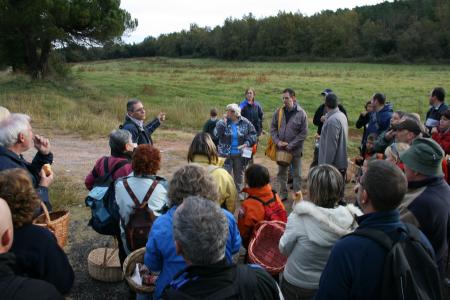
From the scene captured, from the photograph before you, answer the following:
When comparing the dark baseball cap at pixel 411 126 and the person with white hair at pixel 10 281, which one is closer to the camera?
the person with white hair at pixel 10 281

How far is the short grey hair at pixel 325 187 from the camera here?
10.3 ft

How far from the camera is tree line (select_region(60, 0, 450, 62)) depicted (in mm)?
79750

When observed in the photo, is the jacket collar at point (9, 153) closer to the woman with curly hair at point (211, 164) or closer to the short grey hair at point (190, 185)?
the short grey hair at point (190, 185)

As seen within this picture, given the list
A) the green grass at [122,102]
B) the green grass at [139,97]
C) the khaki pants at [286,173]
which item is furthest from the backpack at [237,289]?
the green grass at [139,97]

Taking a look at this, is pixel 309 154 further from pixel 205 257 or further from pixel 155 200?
pixel 205 257

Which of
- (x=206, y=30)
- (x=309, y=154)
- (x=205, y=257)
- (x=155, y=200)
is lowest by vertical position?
(x=309, y=154)

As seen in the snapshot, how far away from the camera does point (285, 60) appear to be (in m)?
92.3

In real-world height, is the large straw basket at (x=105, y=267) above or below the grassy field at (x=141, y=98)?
below

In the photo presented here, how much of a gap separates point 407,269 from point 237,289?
87cm

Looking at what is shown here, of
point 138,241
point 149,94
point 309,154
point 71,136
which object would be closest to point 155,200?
point 138,241

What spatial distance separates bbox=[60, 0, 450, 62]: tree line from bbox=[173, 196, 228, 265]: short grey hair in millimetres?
81865

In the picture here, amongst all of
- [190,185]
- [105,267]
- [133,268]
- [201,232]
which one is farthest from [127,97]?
[201,232]

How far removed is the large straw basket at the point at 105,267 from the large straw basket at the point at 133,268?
1.31 meters

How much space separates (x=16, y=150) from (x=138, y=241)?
1435 millimetres
